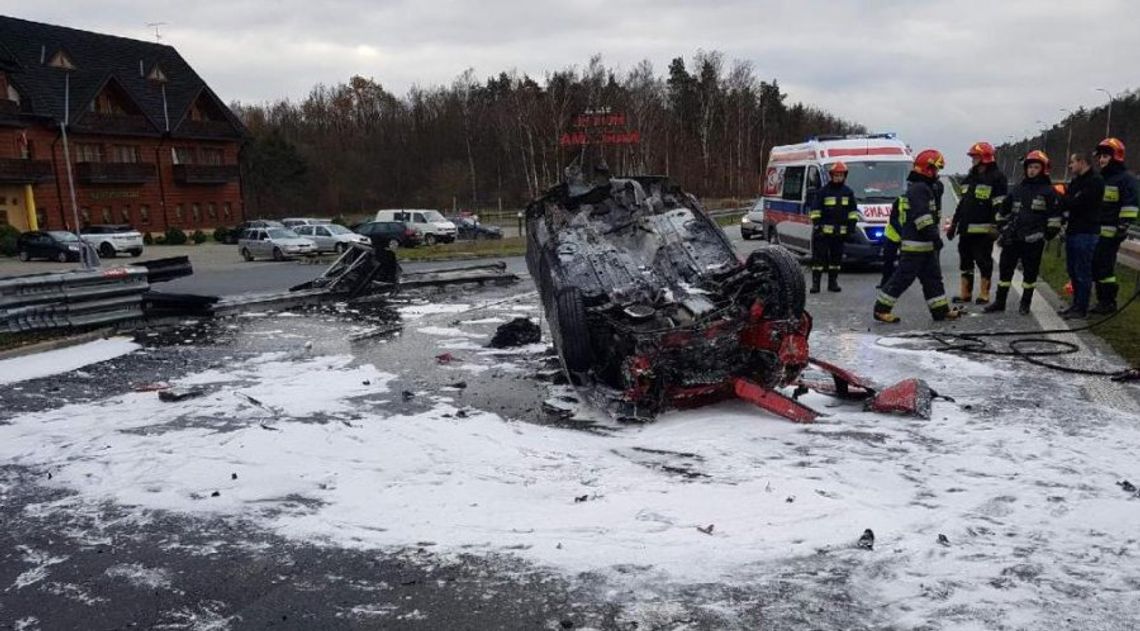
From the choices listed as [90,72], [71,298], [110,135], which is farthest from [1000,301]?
[90,72]

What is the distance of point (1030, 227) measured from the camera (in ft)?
30.1

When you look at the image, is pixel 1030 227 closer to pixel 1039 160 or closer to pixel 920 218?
pixel 1039 160

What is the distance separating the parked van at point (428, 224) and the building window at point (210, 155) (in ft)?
74.4

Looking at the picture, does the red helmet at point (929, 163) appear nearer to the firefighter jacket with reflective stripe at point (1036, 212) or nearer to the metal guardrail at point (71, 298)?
the firefighter jacket with reflective stripe at point (1036, 212)

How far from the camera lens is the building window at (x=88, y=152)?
41812 mm

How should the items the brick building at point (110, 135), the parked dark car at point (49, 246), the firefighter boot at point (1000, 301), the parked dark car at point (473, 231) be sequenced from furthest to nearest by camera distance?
the brick building at point (110, 135), the parked dark car at point (473, 231), the parked dark car at point (49, 246), the firefighter boot at point (1000, 301)

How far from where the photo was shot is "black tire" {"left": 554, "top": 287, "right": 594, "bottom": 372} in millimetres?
6152

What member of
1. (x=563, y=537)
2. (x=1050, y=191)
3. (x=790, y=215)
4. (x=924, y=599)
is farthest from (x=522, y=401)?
(x=790, y=215)

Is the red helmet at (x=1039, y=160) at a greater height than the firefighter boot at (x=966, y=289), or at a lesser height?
greater

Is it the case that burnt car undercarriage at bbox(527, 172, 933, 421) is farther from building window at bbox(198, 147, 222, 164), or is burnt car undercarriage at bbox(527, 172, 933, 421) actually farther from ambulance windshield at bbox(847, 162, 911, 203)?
building window at bbox(198, 147, 222, 164)

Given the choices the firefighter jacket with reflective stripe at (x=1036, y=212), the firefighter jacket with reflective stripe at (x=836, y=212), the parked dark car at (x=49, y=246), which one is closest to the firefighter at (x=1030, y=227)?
the firefighter jacket with reflective stripe at (x=1036, y=212)

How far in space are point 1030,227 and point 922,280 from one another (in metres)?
1.40

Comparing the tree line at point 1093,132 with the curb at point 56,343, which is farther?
the tree line at point 1093,132

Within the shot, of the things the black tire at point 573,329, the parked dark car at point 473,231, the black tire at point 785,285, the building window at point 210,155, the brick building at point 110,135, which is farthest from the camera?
the building window at point 210,155
